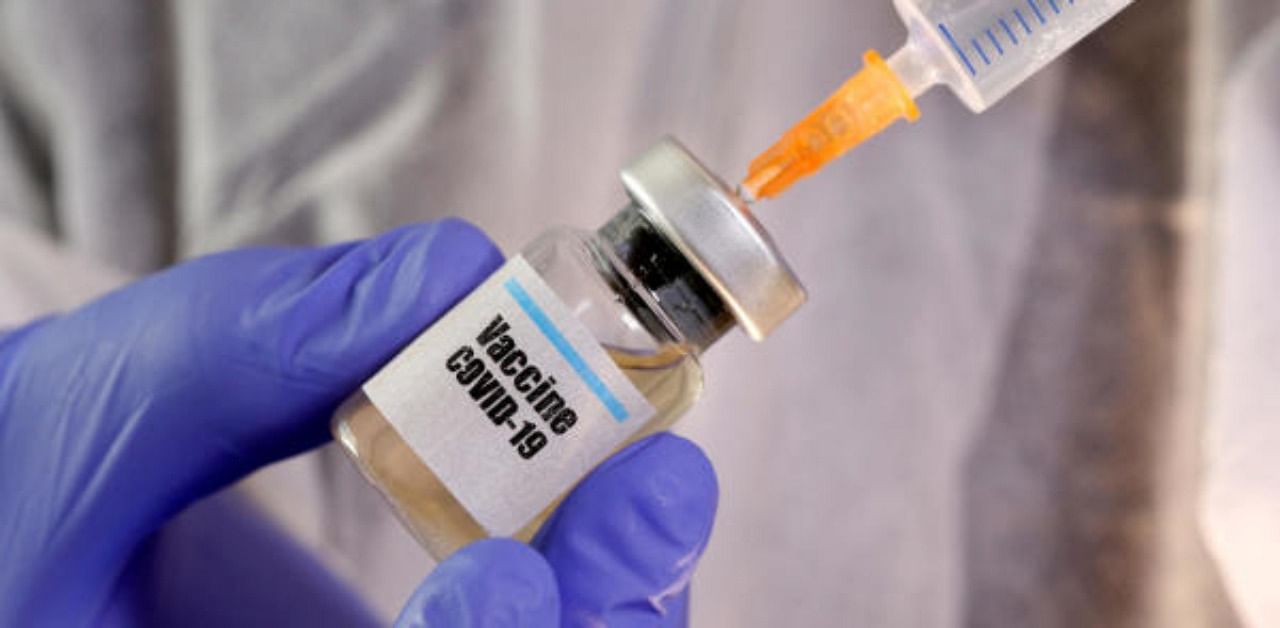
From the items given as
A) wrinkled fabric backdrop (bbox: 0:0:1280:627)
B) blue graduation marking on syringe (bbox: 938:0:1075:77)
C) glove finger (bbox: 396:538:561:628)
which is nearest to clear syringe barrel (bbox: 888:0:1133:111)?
blue graduation marking on syringe (bbox: 938:0:1075:77)

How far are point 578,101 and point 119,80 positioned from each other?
49 centimetres

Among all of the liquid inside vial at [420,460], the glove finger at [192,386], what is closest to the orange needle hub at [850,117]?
the liquid inside vial at [420,460]

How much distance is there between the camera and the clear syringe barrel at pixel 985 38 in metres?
0.66

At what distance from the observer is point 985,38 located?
0.66 meters

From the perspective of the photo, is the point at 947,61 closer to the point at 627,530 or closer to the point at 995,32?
the point at 995,32

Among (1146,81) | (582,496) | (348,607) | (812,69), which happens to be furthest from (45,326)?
(1146,81)

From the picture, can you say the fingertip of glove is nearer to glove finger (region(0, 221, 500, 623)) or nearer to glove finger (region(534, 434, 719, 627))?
glove finger (region(534, 434, 719, 627))

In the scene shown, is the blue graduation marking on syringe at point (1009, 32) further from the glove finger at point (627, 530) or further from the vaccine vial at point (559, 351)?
the glove finger at point (627, 530)

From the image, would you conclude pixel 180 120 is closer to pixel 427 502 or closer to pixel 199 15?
pixel 199 15

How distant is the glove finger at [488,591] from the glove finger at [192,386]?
19 cm

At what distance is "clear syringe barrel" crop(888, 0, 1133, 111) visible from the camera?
659 mm

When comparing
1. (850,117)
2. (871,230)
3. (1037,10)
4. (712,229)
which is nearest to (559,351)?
(712,229)

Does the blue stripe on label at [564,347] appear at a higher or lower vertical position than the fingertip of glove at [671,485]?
higher

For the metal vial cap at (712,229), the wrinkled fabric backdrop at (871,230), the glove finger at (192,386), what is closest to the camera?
the metal vial cap at (712,229)
